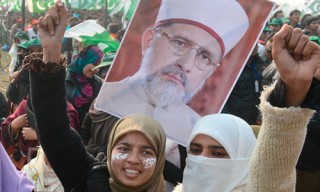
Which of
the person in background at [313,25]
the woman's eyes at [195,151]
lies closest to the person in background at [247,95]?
the woman's eyes at [195,151]

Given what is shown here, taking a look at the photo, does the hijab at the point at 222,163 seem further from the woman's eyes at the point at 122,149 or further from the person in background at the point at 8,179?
the person in background at the point at 8,179

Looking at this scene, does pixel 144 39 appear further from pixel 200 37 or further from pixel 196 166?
pixel 196 166

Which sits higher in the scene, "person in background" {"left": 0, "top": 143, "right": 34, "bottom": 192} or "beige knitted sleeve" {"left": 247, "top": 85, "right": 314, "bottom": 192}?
"beige knitted sleeve" {"left": 247, "top": 85, "right": 314, "bottom": 192}

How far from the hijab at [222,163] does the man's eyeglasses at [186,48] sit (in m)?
0.52

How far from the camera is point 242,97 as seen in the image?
4914 mm

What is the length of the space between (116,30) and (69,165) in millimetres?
8397

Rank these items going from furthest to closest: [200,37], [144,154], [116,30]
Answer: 1. [116,30]
2. [200,37]
3. [144,154]

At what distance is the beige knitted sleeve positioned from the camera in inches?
61.3

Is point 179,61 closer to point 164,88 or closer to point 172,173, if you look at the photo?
point 164,88

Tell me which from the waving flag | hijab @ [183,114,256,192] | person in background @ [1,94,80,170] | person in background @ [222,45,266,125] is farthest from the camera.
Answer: the waving flag

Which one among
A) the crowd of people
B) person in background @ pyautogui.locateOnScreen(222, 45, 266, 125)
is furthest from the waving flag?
the crowd of people

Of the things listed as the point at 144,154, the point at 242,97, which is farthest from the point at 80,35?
the point at 144,154

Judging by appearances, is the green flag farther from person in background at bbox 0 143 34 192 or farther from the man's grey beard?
person in background at bbox 0 143 34 192

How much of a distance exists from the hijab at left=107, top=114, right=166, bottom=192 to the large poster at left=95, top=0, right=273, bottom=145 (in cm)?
34
